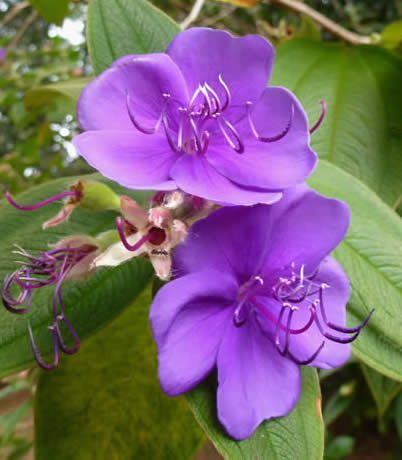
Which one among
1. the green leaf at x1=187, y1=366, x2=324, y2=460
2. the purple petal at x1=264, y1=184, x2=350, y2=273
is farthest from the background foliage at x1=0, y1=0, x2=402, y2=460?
the purple petal at x1=264, y1=184, x2=350, y2=273

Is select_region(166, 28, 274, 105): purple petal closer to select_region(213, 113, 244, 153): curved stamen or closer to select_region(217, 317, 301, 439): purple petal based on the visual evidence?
select_region(213, 113, 244, 153): curved stamen

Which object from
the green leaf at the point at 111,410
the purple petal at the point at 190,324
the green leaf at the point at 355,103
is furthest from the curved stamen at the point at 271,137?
the green leaf at the point at 111,410

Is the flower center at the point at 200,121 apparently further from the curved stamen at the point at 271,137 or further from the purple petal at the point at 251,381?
the purple petal at the point at 251,381

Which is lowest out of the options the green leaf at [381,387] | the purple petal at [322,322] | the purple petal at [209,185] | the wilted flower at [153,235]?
the green leaf at [381,387]

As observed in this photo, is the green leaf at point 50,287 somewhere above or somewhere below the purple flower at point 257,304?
below

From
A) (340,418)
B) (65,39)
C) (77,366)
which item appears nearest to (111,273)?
(77,366)

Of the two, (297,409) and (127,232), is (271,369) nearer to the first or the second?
(297,409)
